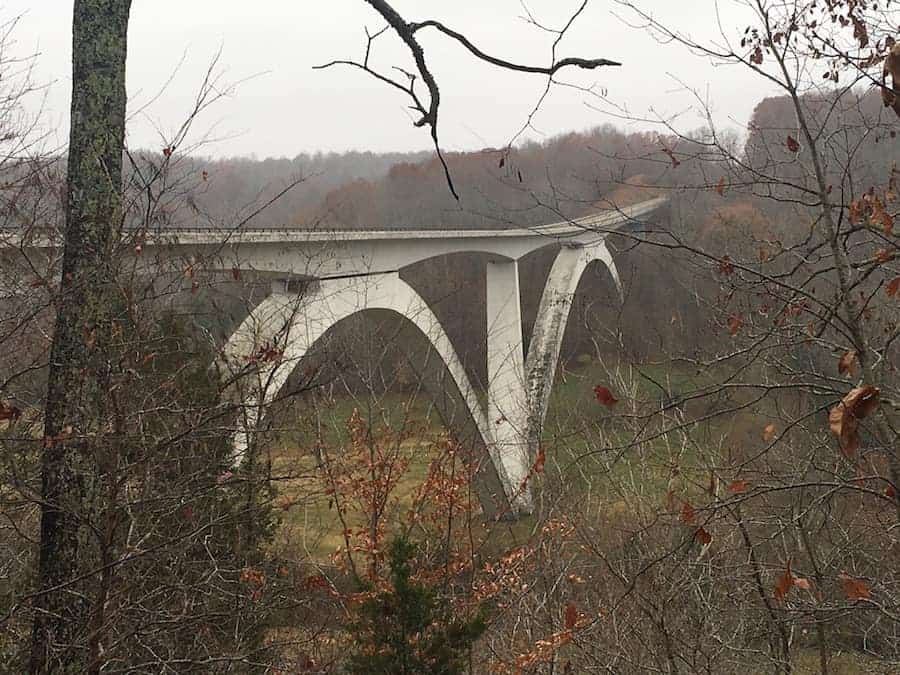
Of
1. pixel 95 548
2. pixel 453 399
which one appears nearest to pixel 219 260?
pixel 95 548

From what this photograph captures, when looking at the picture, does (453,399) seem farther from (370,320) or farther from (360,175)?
(360,175)

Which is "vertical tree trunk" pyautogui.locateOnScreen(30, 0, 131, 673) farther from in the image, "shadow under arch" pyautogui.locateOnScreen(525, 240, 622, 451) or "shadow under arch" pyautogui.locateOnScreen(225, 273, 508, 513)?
"shadow under arch" pyautogui.locateOnScreen(525, 240, 622, 451)

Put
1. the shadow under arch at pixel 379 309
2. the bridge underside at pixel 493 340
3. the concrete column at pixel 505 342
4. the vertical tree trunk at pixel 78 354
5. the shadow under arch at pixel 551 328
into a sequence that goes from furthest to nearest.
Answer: the concrete column at pixel 505 342 < the shadow under arch at pixel 551 328 < the bridge underside at pixel 493 340 < the shadow under arch at pixel 379 309 < the vertical tree trunk at pixel 78 354

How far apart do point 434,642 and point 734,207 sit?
853 cm

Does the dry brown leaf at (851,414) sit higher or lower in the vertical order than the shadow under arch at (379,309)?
higher

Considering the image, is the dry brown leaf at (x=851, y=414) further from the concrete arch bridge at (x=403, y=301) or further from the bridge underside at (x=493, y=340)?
the bridge underside at (x=493, y=340)

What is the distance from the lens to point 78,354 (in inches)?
98.7

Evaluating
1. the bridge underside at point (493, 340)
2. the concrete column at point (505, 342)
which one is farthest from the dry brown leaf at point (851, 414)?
the concrete column at point (505, 342)

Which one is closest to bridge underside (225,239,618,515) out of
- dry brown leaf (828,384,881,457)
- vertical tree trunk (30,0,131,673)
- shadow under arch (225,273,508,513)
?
shadow under arch (225,273,508,513)

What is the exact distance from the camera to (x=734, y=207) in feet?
37.4

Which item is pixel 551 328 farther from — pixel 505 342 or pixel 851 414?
pixel 851 414

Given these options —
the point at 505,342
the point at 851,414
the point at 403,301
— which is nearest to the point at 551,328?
the point at 505,342

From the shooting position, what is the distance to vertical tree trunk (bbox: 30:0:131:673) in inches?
96.1

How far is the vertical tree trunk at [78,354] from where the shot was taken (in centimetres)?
244
